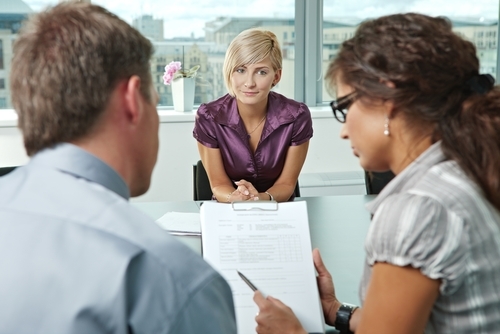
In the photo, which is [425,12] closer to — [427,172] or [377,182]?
[377,182]

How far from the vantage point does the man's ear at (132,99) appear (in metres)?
0.99

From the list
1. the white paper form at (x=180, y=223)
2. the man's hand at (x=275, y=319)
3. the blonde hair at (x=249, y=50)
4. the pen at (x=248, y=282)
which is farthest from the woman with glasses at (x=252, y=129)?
the man's hand at (x=275, y=319)

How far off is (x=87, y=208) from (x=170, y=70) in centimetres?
356

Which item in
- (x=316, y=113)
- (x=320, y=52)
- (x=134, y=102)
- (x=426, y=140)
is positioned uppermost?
(x=134, y=102)

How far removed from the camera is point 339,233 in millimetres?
2213

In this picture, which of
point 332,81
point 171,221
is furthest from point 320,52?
point 332,81

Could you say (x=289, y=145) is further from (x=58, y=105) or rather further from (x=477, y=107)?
(x=58, y=105)

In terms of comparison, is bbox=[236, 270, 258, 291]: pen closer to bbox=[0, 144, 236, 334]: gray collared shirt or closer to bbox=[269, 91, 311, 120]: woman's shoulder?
bbox=[0, 144, 236, 334]: gray collared shirt

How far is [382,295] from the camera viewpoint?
3.76ft

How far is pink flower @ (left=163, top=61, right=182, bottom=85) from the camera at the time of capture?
431 centimetres

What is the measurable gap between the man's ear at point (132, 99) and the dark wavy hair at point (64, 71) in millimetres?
15

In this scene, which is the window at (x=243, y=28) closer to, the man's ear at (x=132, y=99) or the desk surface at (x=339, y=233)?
the desk surface at (x=339, y=233)

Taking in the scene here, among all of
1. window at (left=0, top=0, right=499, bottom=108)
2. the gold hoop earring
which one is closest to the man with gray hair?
the gold hoop earring

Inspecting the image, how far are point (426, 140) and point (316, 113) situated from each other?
319 cm
